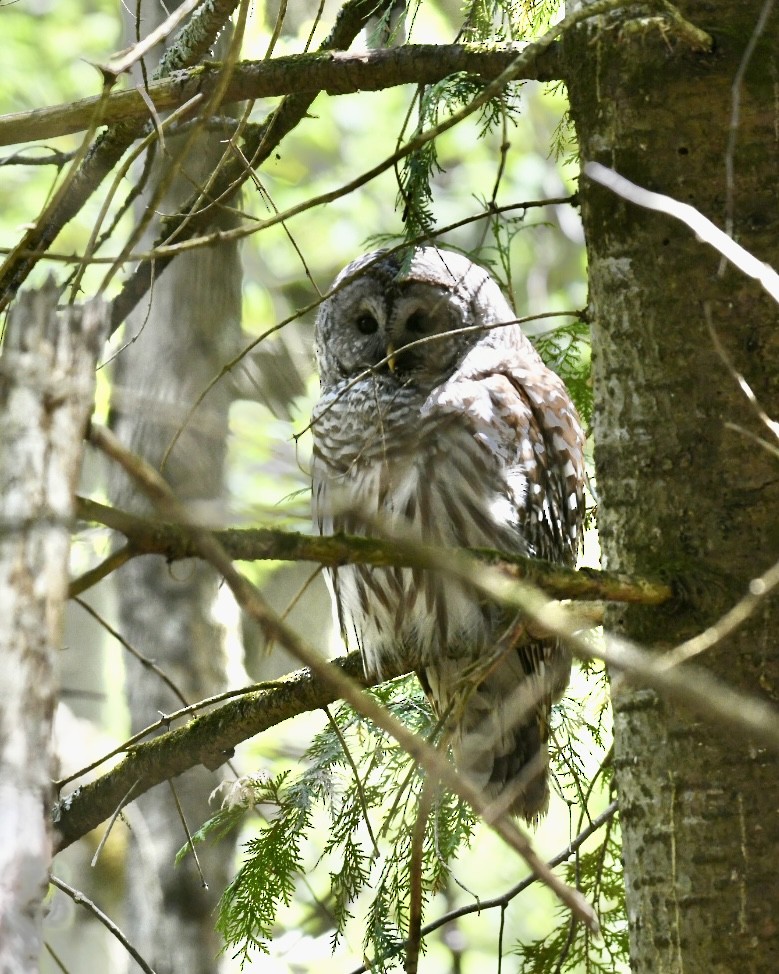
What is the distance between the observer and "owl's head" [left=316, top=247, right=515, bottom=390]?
4.25 metres

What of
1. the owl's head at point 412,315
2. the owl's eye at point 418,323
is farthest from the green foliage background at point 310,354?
the owl's eye at point 418,323

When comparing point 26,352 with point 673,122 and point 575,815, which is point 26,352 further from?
point 575,815

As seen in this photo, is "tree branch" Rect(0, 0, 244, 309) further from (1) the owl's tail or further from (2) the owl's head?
(1) the owl's tail

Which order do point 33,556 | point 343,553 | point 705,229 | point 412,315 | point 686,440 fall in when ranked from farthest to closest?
point 412,315 < point 686,440 < point 705,229 < point 343,553 < point 33,556

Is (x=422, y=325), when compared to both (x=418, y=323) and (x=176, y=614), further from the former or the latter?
(x=176, y=614)

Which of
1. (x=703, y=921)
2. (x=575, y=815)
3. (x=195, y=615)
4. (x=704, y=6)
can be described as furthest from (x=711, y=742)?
(x=575, y=815)

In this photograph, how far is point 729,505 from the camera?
7.07 ft

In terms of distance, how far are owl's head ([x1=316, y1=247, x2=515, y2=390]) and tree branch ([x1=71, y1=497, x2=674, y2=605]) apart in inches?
88.4

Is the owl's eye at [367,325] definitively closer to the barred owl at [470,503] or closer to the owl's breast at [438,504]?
the barred owl at [470,503]

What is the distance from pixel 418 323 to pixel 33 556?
3.36 meters

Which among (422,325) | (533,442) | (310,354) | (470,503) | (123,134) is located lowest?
(470,503)

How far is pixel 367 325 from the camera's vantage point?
4.47 metres

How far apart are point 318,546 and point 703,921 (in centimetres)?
102

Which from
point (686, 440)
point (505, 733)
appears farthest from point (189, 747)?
point (686, 440)
